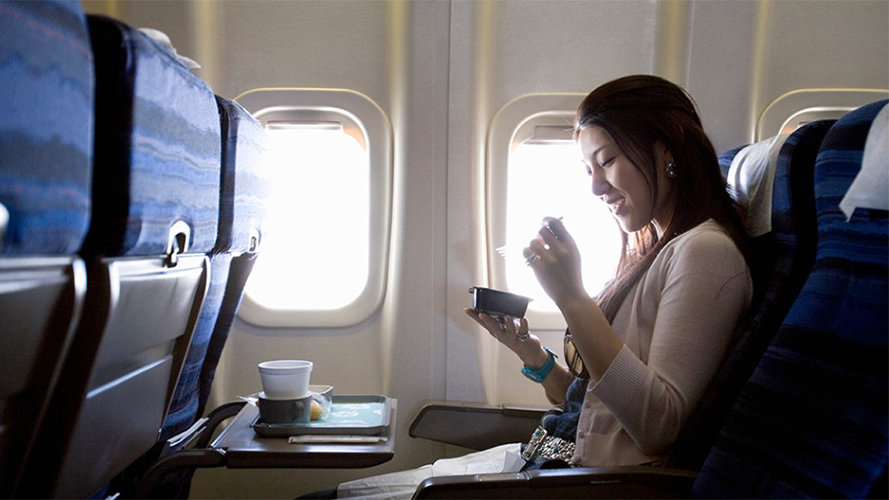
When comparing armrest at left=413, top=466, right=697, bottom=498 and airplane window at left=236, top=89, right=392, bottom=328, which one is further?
airplane window at left=236, top=89, right=392, bottom=328

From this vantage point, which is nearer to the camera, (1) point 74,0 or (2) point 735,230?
(1) point 74,0

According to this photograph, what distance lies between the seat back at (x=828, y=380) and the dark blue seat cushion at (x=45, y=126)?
3.46 ft

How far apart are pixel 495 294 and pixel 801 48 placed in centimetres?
154

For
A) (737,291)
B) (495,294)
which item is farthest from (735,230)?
(495,294)

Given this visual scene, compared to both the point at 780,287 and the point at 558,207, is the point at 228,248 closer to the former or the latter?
the point at 780,287

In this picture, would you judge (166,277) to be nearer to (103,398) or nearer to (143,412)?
(103,398)

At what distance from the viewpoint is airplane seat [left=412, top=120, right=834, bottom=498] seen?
50.3 inches

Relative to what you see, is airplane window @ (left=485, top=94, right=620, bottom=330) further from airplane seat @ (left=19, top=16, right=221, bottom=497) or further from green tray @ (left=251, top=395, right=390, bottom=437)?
airplane seat @ (left=19, top=16, right=221, bottom=497)

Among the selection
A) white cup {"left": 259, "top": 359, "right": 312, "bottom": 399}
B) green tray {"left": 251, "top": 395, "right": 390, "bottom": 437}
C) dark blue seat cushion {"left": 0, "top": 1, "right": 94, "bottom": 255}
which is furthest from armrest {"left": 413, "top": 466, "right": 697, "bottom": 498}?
dark blue seat cushion {"left": 0, "top": 1, "right": 94, "bottom": 255}

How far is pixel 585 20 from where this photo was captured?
2432 millimetres

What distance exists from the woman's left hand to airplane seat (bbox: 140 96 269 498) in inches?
25.3

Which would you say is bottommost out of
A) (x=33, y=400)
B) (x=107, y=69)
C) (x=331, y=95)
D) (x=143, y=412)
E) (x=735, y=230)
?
(x=143, y=412)

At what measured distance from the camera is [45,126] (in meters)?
0.76

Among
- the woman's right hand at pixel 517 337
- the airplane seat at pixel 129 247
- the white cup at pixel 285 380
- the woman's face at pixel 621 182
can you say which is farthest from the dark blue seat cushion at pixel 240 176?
the woman's face at pixel 621 182
